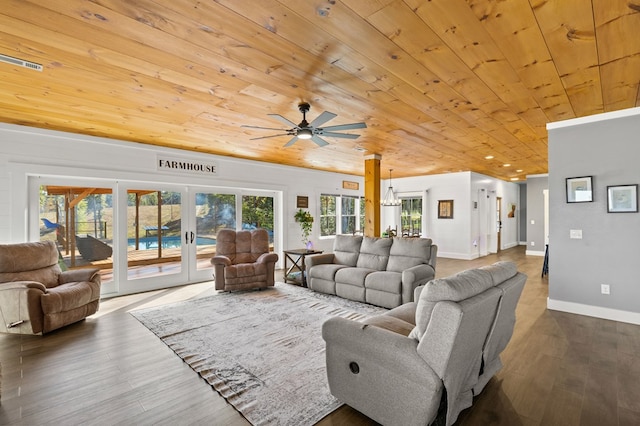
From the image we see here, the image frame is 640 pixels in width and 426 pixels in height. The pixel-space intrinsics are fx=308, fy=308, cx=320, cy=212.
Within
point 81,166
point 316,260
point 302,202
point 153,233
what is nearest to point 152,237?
point 153,233

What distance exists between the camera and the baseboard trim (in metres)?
3.71

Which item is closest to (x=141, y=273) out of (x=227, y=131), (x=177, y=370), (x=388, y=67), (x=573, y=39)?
(x=227, y=131)

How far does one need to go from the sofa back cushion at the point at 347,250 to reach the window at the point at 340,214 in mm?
2869

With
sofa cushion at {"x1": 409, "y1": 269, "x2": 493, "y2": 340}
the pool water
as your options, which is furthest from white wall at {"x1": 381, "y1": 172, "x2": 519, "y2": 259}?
sofa cushion at {"x1": 409, "y1": 269, "x2": 493, "y2": 340}

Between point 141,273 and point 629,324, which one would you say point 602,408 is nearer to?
point 629,324

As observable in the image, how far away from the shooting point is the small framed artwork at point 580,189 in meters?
3.98

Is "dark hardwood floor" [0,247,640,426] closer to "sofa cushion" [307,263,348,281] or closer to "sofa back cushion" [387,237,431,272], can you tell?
"sofa back cushion" [387,237,431,272]

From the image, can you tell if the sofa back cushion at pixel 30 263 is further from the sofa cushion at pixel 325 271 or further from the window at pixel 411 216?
the window at pixel 411 216

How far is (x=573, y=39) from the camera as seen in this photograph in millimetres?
2156

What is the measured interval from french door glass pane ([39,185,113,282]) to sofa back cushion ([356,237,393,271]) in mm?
4190

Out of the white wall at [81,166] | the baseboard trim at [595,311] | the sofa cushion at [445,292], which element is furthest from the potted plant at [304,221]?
the sofa cushion at [445,292]

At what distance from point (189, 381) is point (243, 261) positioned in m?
3.25

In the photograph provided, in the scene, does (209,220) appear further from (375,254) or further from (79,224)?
Answer: (375,254)

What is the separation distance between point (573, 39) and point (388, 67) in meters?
1.27
